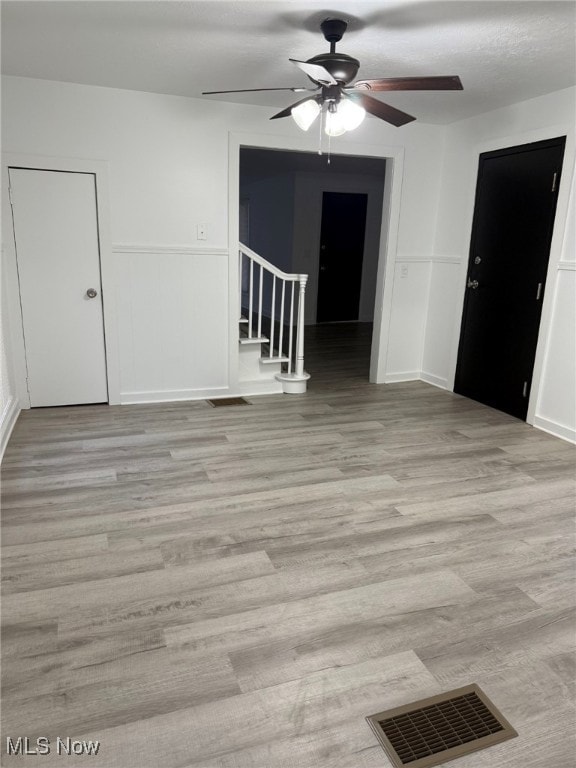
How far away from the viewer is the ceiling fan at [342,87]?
249 cm

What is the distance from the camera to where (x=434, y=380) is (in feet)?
17.2

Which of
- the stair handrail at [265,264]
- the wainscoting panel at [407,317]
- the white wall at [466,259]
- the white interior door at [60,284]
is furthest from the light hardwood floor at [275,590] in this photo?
the wainscoting panel at [407,317]

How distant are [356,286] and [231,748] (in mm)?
8116

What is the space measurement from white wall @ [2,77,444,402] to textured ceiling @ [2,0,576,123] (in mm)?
197

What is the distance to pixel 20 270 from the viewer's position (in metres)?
3.93

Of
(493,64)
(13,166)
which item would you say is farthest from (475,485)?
(13,166)

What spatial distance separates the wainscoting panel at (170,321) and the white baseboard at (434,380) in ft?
6.83

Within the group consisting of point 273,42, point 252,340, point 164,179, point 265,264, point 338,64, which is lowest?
point 252,340

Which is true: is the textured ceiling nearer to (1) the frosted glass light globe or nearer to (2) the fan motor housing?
(2) the fan motor housing

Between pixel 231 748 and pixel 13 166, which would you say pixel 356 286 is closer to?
pixel 13 166

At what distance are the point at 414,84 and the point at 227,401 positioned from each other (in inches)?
112

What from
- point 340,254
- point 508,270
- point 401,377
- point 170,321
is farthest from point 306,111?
point 340,254

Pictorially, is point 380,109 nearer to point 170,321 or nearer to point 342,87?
point 342,87

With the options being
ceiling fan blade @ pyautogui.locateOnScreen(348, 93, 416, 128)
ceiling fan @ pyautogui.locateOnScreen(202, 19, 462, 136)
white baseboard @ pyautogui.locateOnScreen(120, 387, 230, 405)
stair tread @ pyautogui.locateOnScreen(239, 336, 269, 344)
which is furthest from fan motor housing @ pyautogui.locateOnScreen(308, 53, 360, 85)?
white baseboard @ pyautogui.locateOnScreen(120, 387, 230, 405)
